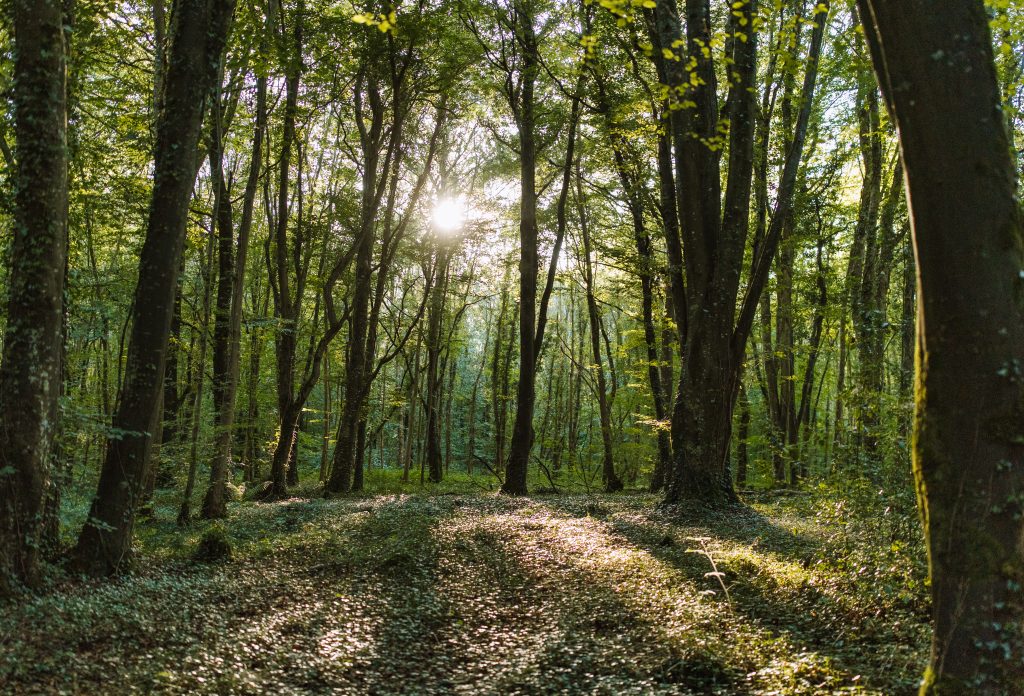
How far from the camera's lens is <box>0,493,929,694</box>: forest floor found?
15.1 feet

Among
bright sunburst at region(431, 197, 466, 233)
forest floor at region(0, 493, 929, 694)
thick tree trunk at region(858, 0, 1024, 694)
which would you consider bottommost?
forest floor at region(0, 493, 929, 694)

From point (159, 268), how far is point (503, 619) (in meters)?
5.63

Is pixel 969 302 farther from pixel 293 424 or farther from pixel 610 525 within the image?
pixel 293 424

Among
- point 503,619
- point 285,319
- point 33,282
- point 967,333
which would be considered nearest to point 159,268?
point 33,282

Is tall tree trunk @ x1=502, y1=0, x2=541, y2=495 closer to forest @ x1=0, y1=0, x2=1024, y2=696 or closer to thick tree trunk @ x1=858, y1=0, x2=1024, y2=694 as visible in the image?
forest @ x1=0, y1=0, x2=1024, y2=696

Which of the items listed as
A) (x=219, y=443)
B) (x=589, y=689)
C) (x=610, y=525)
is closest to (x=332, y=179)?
(x=219, y=443)

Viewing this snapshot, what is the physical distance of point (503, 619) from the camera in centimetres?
661

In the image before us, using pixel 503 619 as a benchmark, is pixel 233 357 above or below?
above

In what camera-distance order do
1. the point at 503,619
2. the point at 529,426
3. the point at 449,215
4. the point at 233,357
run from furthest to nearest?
the point at 449,215 → the point at 529,426 → the point at 233,357 → the point at 503,619

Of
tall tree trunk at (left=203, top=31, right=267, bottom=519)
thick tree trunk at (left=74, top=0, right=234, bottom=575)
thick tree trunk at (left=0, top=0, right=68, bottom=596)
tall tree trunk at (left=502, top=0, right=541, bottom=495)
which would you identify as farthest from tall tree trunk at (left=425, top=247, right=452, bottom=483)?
thick tree trunk at (left=0, top=0, right=68, bottom=596)

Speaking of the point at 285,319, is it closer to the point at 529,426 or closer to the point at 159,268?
the point at 529,426

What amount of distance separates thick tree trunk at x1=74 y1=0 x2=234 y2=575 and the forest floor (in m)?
0.89

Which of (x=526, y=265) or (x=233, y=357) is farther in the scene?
(x=526, y=265)

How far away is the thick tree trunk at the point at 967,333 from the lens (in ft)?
10.3
